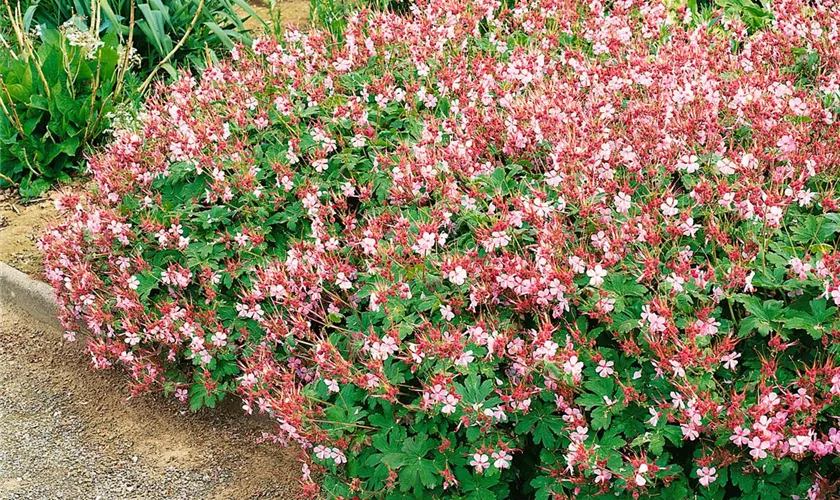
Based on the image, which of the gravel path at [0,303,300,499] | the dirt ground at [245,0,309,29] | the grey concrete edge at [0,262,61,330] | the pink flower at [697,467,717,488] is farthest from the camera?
the dirt ground at [245,0,309,29]

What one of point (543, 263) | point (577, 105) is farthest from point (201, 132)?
point (543, 263)

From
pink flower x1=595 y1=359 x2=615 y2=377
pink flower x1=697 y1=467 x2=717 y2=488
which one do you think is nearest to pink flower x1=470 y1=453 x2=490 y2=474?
pink flower x1=595 y1=359 x2=615 y2=377

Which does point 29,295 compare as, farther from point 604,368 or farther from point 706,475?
point 706,475

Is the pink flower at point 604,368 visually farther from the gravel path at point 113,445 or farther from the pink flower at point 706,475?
the gravel path at point 113,445

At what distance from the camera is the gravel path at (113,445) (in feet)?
11.6

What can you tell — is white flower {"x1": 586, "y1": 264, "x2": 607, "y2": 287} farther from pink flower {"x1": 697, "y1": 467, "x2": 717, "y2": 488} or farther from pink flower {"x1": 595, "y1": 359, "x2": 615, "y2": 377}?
pink flower {"x1": 697, "y1": 467, "x2": 717, "y2": 488}

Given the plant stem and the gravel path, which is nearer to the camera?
the gravel path

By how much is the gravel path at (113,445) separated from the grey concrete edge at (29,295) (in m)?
0.31

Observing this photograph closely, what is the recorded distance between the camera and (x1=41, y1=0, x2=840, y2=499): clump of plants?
2459mm

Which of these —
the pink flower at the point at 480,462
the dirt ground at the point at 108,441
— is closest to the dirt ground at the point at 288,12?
the dirt ground at the point at 108,441

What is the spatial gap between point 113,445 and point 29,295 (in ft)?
4.23

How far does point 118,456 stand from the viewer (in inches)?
147

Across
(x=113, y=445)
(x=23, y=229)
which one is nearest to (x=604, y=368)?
(x=113, y=445)

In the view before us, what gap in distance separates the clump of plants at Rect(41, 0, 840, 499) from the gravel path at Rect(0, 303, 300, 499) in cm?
19
